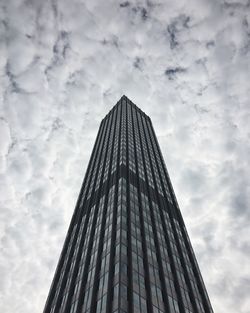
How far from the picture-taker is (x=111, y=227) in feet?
219

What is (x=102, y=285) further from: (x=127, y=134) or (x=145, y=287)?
(x=127, y=134)

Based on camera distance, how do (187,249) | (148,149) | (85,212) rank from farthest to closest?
(148,149)
(85,212)
(187,249)

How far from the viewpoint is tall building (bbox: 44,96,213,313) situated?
51625 millimetres

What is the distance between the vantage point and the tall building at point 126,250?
169ft

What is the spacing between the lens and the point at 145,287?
5334 centimetres

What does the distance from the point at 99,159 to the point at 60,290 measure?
58600mm

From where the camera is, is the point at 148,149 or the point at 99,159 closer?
the point at 99,159

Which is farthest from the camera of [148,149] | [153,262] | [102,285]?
[148,149]

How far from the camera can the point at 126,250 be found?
59.3 meters

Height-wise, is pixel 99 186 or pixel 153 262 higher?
pixel 99 186

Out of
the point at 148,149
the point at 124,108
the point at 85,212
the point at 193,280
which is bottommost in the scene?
the point at 193,280

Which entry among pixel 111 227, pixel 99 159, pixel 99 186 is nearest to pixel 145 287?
pixel 111 227

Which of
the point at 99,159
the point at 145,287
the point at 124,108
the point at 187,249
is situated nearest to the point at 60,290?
the point at 145,287

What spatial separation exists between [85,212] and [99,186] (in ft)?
34.0
